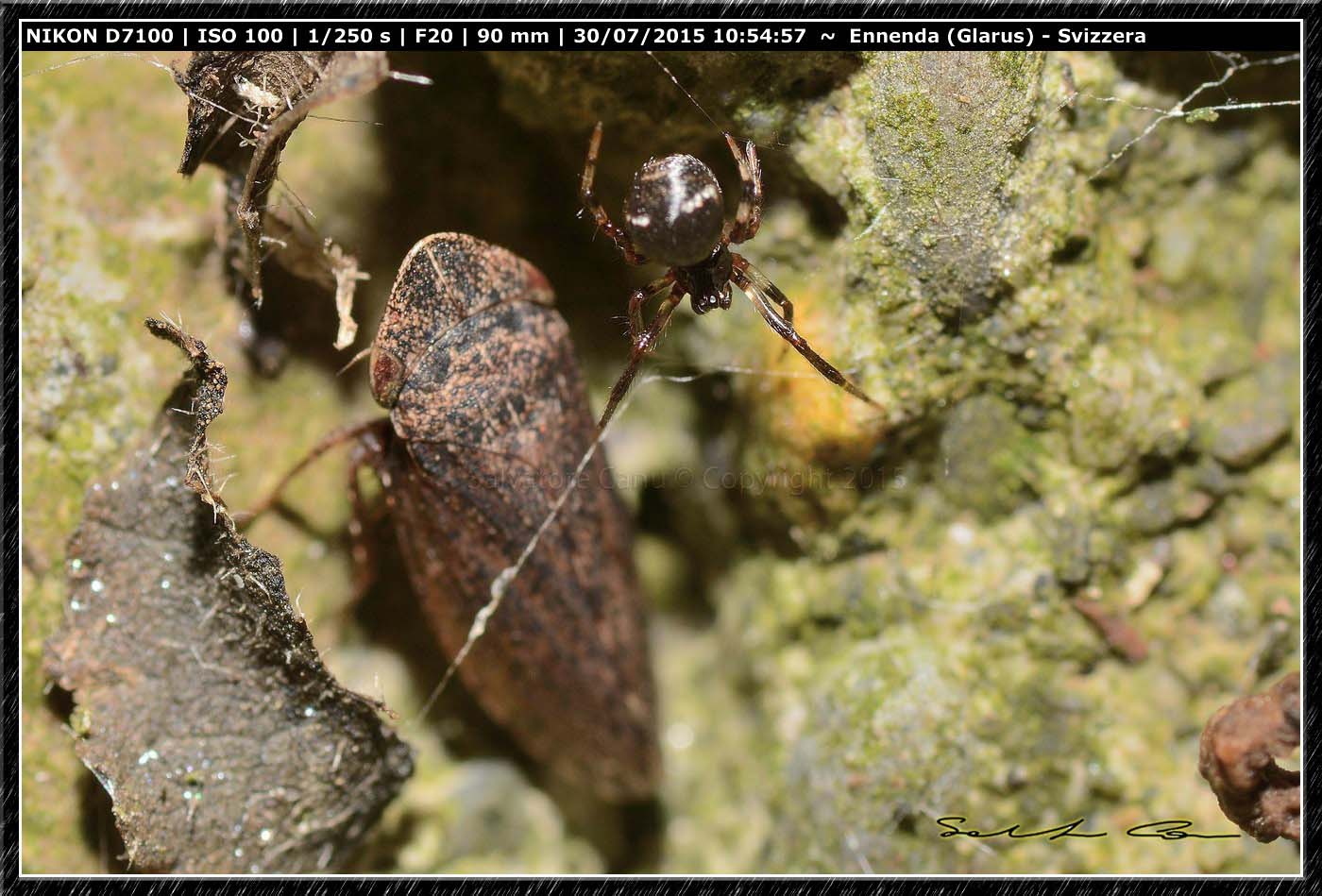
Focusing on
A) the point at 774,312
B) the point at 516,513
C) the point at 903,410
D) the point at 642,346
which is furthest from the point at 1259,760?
the point at 516,513

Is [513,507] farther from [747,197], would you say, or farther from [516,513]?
[747,197]

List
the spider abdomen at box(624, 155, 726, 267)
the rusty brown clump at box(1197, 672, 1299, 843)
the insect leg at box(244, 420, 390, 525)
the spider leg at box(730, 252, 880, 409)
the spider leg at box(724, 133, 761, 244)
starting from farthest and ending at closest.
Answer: the insect leg at box(244, 420, 390, 525) < the spider leg at box(730, 252, 880, 409) < the spider leg at box(724, 133, 761, 244) < the spider abdomen at box(624, 155, 726, 267) < the rusty brown clump at box(1197, 672, 1299, 843)

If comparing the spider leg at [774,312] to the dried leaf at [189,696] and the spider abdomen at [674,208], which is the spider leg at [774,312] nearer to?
the spider abdomen at [674,208]

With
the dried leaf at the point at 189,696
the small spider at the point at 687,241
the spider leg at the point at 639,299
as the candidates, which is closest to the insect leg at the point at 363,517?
the dried leaf at the point at 189,696

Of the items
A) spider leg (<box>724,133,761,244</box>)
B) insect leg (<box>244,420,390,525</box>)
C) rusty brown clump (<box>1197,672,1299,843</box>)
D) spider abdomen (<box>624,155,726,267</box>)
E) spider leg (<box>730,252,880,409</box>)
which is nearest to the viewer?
rusty brown clump (<box>1197,672,1299,843</box>)
